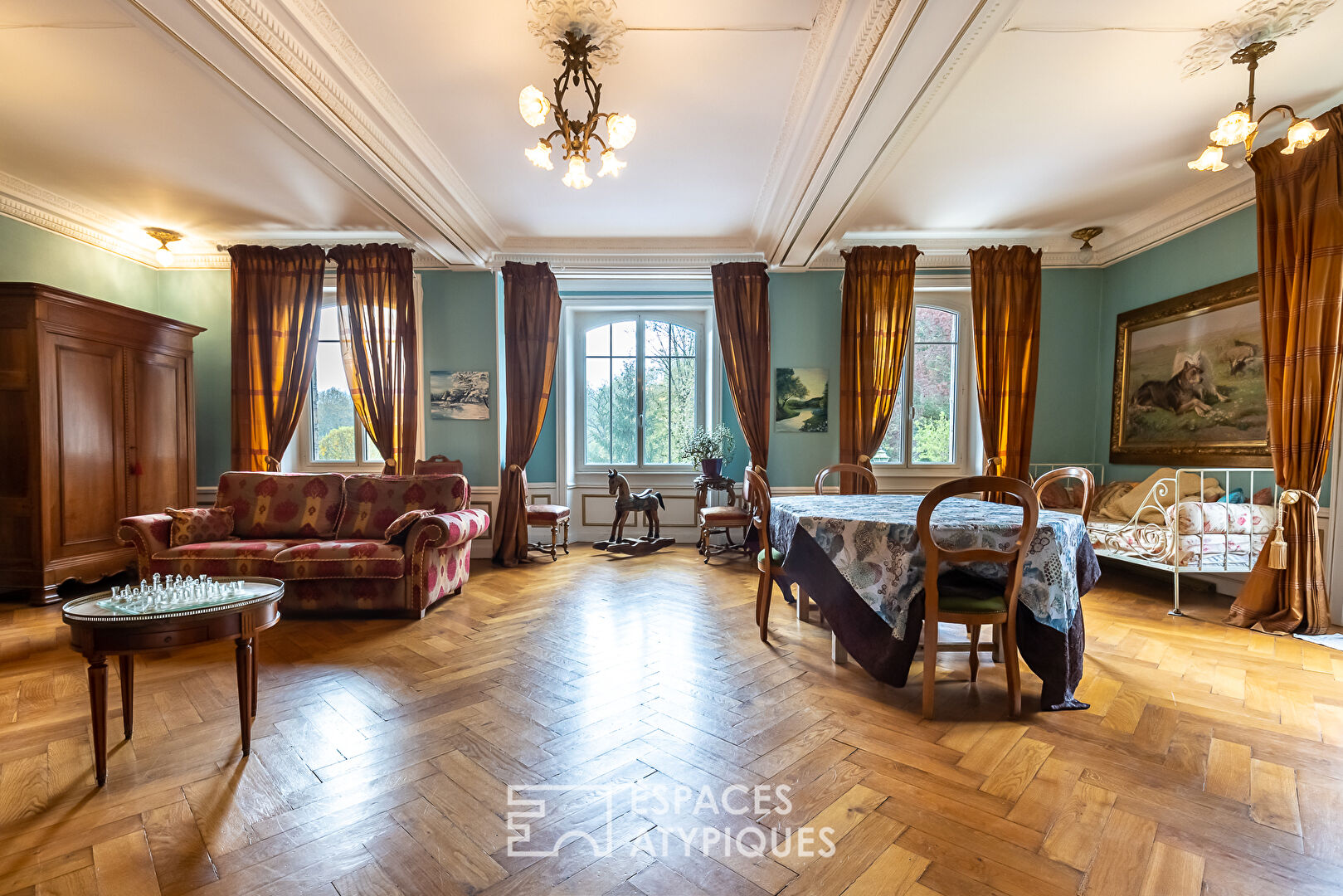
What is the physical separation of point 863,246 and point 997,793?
507 cm

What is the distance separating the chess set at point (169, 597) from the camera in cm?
215

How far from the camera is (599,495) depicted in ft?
22.2

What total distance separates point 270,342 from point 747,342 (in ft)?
15.3

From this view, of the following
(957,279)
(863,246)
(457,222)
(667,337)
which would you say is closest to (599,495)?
(667,337)

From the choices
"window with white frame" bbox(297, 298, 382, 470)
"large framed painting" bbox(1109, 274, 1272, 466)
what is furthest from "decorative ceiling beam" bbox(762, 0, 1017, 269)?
"window with white frame" bbox(297, 298, 382, 470)

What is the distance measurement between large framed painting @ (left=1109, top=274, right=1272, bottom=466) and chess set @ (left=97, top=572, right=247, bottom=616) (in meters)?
6.24

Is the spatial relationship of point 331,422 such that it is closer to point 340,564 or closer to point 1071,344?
point 340,564

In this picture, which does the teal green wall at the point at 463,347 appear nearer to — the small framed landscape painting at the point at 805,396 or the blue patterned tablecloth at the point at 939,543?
the small framed landscape painting at the point at 805,396

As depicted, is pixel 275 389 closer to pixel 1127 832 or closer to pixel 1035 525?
pixel 1035 525

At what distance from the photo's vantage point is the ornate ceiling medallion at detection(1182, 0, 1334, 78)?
2773 millimetres

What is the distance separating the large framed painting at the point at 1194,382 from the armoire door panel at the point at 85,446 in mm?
8693

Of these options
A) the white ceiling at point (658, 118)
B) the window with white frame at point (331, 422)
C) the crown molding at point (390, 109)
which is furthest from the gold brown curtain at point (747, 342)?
the window with white frame at point (331, 422)

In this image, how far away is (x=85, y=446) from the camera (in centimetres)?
474

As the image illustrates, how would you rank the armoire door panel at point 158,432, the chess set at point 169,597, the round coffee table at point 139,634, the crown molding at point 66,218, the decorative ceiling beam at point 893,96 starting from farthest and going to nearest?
the armoire door panel at point 158,432 → the crown molding at point 66,218 → the decorative ceiling beam at point 893,96 → the chess set at point 169,597 → the round coffee table at point 139,634
